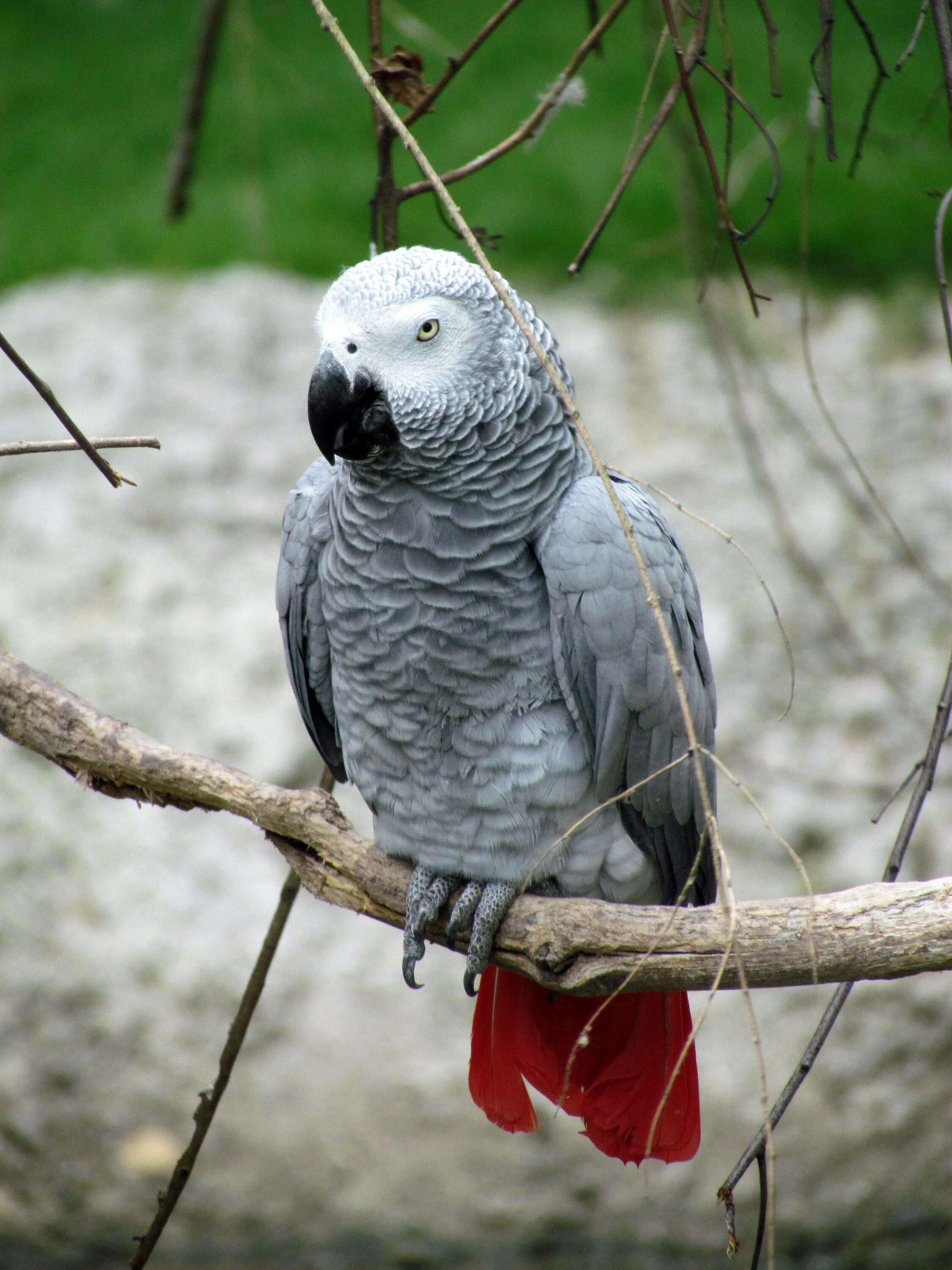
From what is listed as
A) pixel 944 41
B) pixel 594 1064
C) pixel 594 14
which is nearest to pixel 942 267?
pixel 944 41

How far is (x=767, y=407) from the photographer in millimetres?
2520

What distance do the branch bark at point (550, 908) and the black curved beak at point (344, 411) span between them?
1.23 feet

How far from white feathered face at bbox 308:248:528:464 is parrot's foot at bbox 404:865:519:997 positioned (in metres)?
0.49

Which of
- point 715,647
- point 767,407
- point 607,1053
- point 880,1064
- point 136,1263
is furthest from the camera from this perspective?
point 767,407

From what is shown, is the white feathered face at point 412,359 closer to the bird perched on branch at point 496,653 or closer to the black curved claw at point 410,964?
the bird perched on branch at point 496,653

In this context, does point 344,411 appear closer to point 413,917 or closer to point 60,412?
point 60,412

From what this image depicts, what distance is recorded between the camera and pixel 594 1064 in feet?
4.54

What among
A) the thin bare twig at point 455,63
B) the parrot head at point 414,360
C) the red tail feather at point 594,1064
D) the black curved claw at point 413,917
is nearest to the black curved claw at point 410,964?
the black curved claw at point 413,917

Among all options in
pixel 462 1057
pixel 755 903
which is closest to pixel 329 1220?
pixel 462 1057

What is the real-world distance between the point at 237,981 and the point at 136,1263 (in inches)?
42.6

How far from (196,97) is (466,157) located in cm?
110

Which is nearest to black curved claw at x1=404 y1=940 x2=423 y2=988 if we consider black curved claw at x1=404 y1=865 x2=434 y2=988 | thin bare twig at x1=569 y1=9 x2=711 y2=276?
black curved claw at x1=404 y1=865 x2=434 y2=988

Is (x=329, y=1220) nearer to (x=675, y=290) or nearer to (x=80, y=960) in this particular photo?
(x=80, y=960)

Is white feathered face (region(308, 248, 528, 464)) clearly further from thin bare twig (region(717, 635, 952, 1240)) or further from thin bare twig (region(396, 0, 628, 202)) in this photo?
thin bare twig (region(717, 635, 952, 1240))
